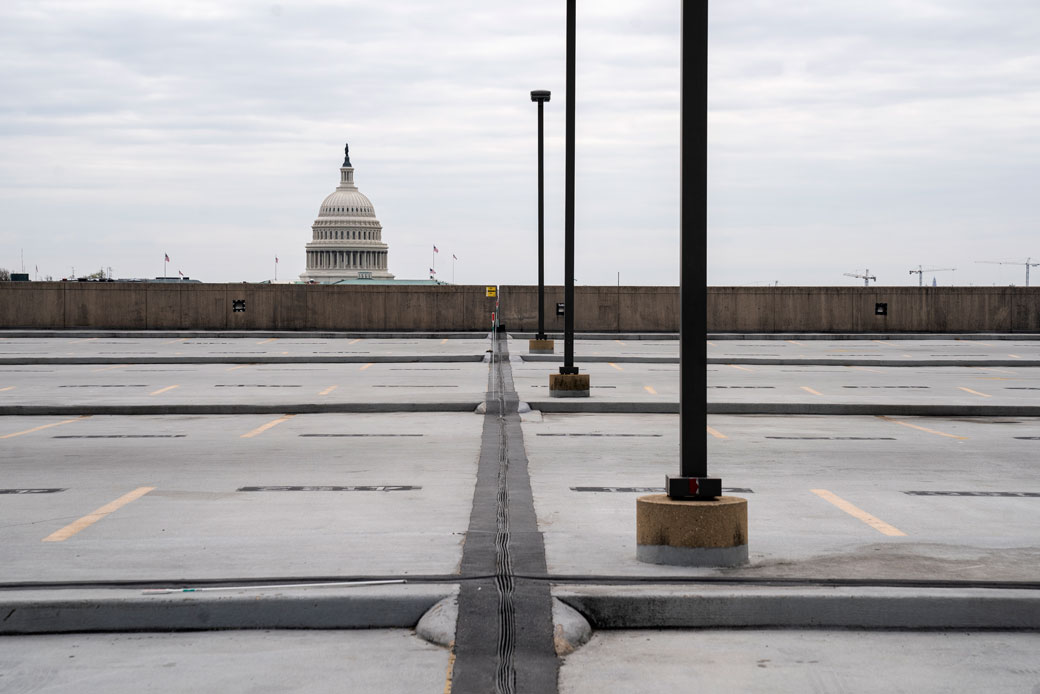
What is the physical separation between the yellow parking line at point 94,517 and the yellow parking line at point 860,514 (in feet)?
18.1

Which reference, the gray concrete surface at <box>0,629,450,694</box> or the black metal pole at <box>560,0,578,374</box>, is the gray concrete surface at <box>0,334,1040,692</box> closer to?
the gray concrete surface at <box>0,629,450,694</box>

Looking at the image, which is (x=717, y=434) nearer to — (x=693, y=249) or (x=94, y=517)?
(x=693, y=249)

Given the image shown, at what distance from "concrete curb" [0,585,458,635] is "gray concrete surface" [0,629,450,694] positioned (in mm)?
73

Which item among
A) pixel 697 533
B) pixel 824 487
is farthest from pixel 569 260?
pixel 697 533

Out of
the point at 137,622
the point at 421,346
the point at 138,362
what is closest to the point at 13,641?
the point at 137,622

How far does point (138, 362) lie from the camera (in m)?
27.5

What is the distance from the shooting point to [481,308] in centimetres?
5100

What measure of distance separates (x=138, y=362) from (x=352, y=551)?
21.7 meters

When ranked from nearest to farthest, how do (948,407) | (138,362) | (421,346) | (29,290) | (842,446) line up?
1. (842,446)
2. (948,407)
3. (138,362)
4. (421,346)
5. (29,290)

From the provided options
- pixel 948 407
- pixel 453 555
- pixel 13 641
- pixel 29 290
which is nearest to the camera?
pixel 13 641

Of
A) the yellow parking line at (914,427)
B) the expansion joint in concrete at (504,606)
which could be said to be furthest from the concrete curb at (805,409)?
the expansion joint in concrete at (504,606)

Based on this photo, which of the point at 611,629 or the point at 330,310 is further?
the point at 330,310

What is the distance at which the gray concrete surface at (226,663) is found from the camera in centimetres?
505

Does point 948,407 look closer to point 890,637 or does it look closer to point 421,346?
point 890,637
